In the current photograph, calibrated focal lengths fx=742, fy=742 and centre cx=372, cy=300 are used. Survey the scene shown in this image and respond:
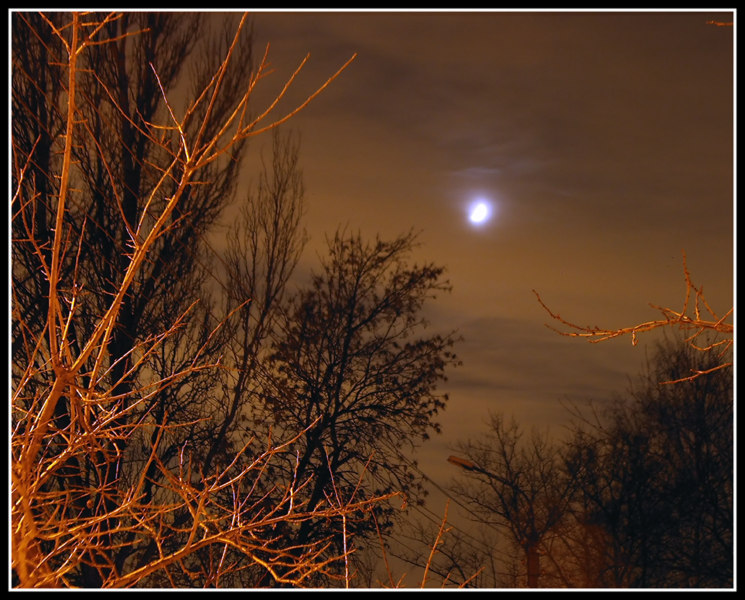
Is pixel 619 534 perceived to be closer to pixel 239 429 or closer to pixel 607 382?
pixel 607 382

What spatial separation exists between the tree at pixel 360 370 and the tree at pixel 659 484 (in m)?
1.32

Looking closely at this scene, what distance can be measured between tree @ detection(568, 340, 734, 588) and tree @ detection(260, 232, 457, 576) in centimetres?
132

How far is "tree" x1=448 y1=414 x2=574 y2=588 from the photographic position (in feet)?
18.2

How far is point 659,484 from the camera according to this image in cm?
583

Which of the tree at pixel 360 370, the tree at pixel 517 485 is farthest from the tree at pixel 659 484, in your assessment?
the tree at pixel 360 370

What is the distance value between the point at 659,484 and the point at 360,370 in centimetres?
252

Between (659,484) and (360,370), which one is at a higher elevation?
(360,370)

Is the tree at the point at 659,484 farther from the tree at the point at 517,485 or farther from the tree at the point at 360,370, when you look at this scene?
the tree at the point at 360,370

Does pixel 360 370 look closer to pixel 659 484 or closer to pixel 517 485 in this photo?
pixel 517 485

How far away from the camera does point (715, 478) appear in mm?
5812

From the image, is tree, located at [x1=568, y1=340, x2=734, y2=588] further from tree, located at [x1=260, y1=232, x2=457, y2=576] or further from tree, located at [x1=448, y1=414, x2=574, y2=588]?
tree, located at [x1=260, y1=232, x2=457, y2=576]

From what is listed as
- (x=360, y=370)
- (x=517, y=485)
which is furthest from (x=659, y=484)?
(x=360, y=370)

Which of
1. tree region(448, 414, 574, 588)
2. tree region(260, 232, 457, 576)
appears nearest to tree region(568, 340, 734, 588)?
tree region(448, 414, 574, 588)
